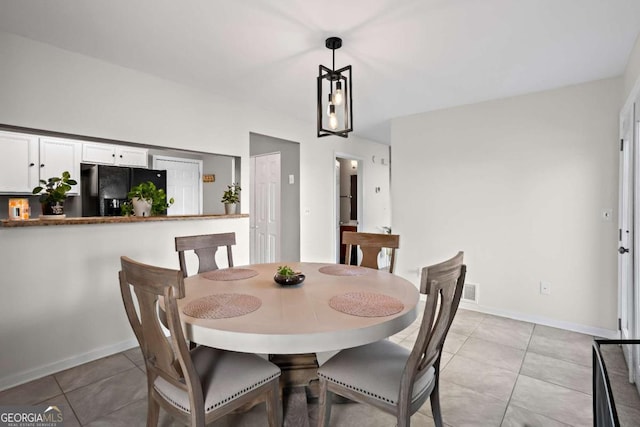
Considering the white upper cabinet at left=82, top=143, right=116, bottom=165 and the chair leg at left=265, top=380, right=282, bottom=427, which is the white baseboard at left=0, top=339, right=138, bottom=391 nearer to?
the white upper cabinet at left=82, top=143, right=116, bottom=165

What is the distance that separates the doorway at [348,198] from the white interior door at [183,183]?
2859 mm

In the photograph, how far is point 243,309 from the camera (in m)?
1.42

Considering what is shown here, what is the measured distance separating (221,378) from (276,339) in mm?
408

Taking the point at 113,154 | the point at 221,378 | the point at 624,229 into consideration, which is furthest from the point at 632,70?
the point at 113,154

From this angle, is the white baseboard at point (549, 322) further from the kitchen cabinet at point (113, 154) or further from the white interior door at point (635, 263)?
the kitchen cabinet at point (113, 154)

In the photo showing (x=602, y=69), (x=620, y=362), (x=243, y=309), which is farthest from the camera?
(x=602, y=69)

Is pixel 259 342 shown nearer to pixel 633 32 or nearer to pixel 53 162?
pixel 53 162

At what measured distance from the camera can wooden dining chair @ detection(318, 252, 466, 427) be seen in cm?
126

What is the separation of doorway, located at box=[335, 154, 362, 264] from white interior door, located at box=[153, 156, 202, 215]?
9.38ft

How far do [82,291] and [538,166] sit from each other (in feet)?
14.0

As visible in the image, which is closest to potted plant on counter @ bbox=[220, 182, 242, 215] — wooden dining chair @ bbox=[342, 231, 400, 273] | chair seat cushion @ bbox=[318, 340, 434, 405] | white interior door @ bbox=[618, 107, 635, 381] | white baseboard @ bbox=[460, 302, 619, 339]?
wooden dining chair @ bbox=[342, 231, 400, 273]

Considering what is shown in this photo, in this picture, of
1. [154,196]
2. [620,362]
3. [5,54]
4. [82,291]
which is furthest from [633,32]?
[82,291]

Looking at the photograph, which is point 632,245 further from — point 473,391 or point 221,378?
point 221,378

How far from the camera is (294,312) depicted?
140 cm
